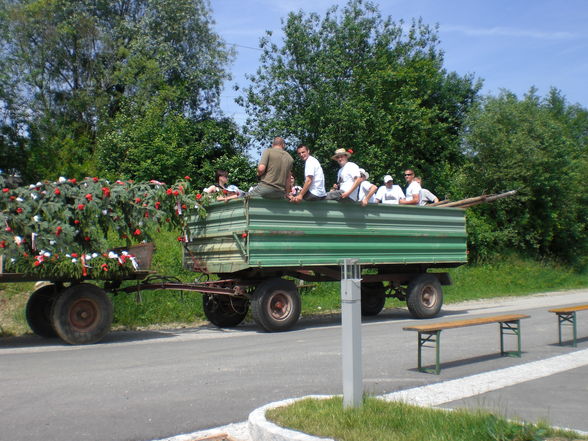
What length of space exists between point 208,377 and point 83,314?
326 cm

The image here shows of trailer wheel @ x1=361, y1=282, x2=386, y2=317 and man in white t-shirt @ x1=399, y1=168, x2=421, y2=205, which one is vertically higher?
man in white t-shirt @ x1=399, y1=168, x2=421, y2=205

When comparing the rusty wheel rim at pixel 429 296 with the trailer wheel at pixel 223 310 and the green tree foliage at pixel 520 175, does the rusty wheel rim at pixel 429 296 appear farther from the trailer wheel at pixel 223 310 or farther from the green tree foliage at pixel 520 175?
the green tree foliage at pixel 520 175

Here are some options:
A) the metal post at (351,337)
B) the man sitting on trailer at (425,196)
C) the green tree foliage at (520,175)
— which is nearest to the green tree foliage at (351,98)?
the green tree foliage at (520,175)

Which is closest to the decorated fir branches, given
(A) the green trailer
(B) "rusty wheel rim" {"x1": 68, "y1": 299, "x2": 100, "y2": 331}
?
(B) "rusty wheel rim" {"x1": 68, "y1": 299, "x2": 100, "y2": 331}

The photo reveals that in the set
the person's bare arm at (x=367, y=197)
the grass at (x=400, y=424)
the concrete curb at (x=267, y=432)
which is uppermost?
the person's bare arm at (x=367, y=197)

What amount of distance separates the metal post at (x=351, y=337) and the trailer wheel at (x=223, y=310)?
6610 millimetres

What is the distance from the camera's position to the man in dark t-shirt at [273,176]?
10.4 meters

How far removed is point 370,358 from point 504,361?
5.54 feet

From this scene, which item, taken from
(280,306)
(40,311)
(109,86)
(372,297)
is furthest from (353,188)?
(109,86)

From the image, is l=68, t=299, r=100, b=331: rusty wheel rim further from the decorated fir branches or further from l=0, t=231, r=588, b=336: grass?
l=0, t=231, r=588, b=336: grass

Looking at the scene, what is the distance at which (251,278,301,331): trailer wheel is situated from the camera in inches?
419

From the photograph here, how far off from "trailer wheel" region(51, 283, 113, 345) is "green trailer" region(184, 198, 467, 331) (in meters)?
1.77

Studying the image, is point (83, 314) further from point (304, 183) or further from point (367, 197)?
point (367, 197)

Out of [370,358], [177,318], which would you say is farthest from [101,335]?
[370,358]
